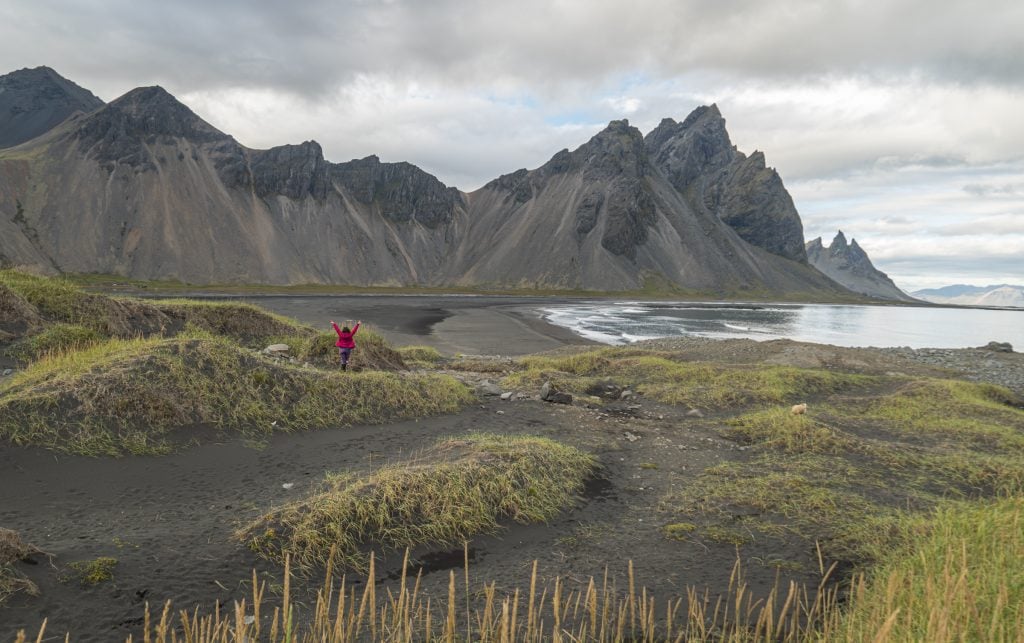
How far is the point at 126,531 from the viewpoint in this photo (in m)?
7.66

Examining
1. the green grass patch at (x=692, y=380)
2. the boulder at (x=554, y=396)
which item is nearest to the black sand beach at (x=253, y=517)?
the boulder at (x=554, y=396)

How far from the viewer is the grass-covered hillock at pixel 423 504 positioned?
757 cm

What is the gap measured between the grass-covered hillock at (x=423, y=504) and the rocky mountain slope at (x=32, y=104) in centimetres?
24700

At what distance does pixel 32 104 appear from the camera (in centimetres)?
18462

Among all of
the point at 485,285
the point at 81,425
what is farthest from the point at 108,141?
the point at 81,425

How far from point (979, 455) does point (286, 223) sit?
190 metres

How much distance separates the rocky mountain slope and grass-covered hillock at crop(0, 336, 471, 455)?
9395 inches

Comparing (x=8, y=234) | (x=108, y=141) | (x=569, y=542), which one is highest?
(x=108, y=141)

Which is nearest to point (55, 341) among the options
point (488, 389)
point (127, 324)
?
point (127, 324)

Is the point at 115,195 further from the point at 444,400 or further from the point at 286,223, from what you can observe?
the point at 444,400

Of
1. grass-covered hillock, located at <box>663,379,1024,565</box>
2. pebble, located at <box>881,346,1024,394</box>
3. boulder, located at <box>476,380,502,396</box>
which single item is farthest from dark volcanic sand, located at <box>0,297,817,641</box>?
pebble, located at <box>881,346,1024,394</box>

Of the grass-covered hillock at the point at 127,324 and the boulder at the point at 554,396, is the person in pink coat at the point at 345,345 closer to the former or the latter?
the grass-covered hillock at the point at 127,324

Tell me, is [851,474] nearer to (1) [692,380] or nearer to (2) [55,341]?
(1) [692,380]

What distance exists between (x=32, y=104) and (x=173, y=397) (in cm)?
25510
